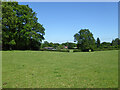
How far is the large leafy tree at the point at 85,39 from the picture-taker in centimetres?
4902

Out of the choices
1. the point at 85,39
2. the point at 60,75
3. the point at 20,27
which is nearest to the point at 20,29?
the point at 20,27

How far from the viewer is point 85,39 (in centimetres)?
5191

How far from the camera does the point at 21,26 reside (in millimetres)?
40406

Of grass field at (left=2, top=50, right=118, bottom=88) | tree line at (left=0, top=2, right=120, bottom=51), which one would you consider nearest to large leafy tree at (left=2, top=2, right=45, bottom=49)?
tree line at (left=0, top=2, right=120, bottom=51)

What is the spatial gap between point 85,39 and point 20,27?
2813 centimetres

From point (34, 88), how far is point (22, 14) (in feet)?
135

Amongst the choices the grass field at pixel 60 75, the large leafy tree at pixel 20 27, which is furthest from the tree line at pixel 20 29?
the grass field at pixel 60 75

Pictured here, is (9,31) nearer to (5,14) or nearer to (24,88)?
(5,14)

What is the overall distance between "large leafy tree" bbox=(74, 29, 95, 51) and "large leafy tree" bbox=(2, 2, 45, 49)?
17883mm

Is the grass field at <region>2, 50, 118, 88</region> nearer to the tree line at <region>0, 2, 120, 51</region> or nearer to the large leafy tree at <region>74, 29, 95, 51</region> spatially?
the tree line at <region>0, 2, 120, 51</region>

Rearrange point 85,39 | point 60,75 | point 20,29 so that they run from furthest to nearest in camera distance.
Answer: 1. point 85,39
2. point 20,29
3. point 60,75

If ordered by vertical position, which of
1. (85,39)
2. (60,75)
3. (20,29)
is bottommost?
(60,75)

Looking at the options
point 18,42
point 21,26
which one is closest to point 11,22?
point 21,26

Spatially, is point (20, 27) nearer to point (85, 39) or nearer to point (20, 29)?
point (20, 29)
